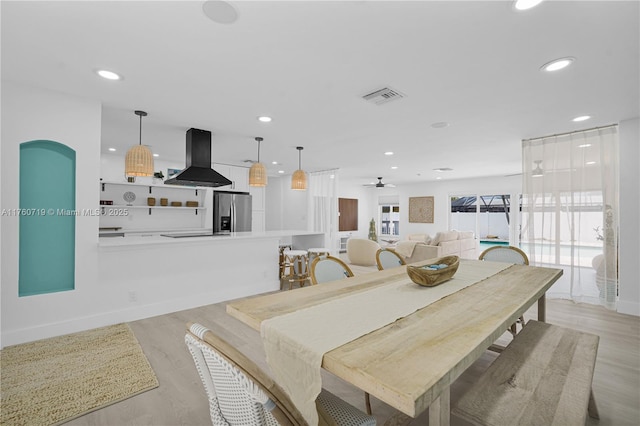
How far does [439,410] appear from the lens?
3.23 feet

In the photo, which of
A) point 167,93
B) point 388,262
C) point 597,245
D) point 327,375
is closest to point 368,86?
point 388,262

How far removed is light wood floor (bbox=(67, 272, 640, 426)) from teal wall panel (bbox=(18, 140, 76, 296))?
37.4 inches

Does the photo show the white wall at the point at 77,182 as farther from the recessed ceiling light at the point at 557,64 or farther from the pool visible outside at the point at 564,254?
the pool visible outside at the point at 564,254

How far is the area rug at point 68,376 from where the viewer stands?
186cm

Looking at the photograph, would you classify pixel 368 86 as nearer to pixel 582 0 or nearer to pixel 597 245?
pixel 582 0

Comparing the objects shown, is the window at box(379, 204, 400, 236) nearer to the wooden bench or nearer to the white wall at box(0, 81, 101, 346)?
the wooden bench

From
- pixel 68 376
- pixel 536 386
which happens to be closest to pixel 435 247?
pixel 536 386

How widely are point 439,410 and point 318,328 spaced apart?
19.4 inches

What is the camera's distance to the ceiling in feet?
5.60

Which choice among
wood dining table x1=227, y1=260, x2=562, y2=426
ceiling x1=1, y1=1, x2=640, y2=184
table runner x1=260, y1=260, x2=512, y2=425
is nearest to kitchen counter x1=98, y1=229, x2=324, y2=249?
ceiling x1=1, y1=1, x2=640, y2=184

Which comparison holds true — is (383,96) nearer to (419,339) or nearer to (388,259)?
(388,259)

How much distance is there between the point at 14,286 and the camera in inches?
105

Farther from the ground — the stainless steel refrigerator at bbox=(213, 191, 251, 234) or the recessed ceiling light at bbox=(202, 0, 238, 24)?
the recessed ceiling light at bbox=(202, 0, 238, 24)

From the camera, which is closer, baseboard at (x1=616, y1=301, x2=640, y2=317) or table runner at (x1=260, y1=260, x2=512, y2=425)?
table runner at (x1=260, y1=260, x2=512, y2=425)
